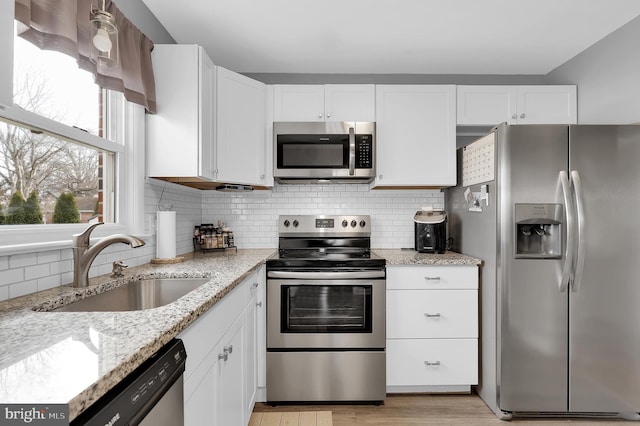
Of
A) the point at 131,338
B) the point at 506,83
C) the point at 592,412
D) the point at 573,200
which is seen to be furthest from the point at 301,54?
the point at 592,412

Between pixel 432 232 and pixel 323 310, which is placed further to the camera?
pixel 432 232

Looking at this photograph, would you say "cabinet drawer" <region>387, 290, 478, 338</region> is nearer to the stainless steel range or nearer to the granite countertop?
the stainless steel range

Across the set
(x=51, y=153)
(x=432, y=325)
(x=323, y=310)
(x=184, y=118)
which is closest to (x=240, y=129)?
(x=184, y=118)

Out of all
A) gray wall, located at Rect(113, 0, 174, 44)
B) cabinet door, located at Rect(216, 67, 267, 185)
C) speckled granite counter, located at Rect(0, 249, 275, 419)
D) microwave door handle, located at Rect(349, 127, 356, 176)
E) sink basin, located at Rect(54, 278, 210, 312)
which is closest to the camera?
speckled granite counter, located at Rect(0, 249, 275, 419)

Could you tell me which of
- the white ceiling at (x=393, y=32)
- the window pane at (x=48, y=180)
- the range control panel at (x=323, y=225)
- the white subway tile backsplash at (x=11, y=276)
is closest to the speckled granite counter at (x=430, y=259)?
the range control panel at (x=323, y=225)

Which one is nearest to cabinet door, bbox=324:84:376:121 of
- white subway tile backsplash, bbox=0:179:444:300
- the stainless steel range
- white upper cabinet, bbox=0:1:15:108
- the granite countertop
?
white subway tile backsplash, bbox=0:179:444:300

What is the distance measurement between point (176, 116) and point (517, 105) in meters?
2.49

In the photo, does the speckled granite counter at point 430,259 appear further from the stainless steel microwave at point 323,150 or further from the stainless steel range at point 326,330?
the stainless steel microwave at point 323,150

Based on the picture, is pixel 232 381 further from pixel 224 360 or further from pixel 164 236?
pixel 164 236

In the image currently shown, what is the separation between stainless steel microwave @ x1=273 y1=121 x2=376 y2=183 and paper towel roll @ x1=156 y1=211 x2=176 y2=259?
32.8 inches

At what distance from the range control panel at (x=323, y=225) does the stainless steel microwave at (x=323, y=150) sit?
0.45m

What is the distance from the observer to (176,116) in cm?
209

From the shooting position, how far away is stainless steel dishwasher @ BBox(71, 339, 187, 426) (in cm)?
65

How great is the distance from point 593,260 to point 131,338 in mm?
2365
